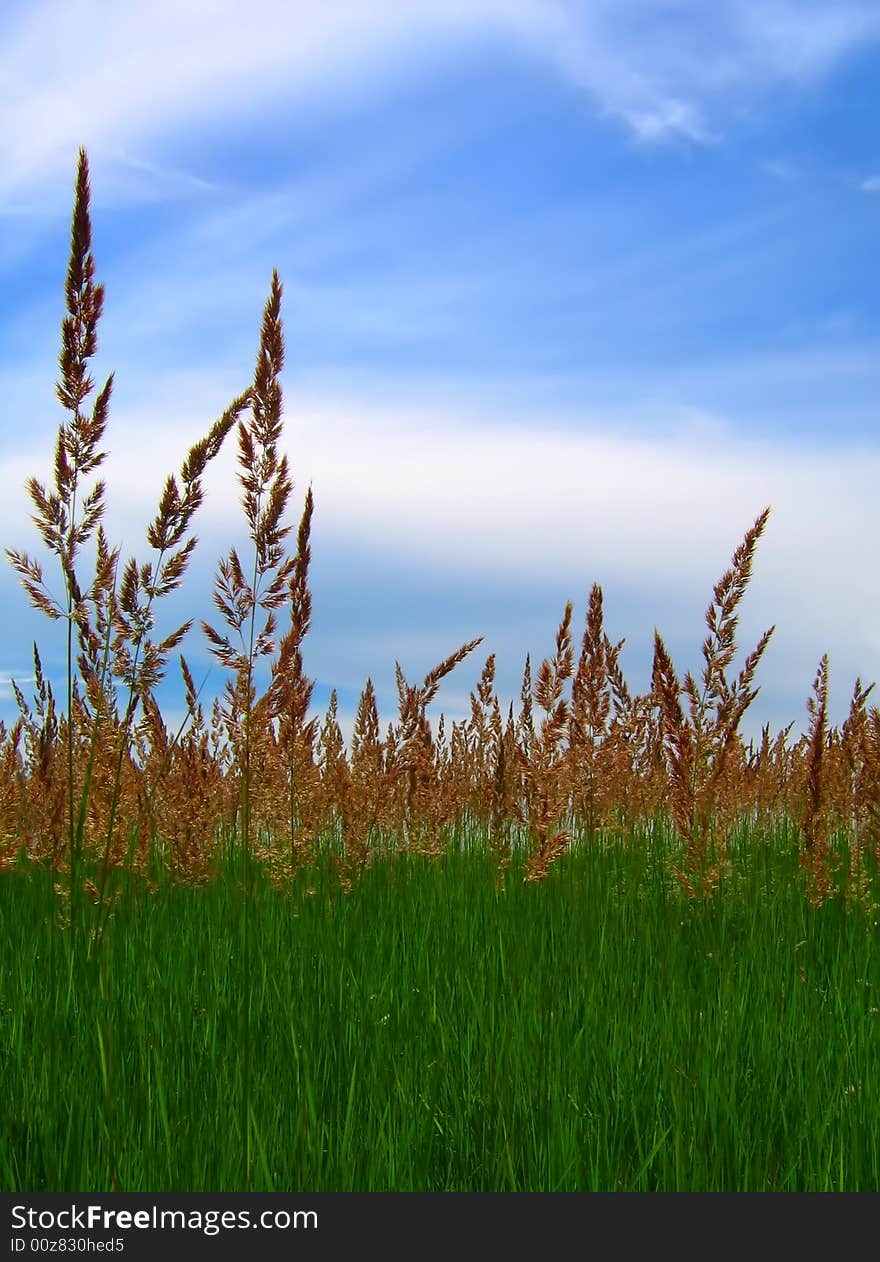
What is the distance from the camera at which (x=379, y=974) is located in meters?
4.09

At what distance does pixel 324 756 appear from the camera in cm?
634

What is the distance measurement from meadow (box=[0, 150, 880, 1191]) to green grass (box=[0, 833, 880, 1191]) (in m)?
0.02

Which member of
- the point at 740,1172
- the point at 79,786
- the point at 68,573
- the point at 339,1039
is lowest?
the point at 740,1172

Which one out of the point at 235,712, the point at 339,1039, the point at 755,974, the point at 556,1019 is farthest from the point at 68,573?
the point at 755,974

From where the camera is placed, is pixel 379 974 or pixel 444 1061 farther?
pixel 379 974

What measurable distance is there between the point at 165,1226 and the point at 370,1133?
1.99ft

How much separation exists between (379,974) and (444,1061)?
993 millimetres

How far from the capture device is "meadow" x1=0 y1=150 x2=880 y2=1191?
257 centimetres

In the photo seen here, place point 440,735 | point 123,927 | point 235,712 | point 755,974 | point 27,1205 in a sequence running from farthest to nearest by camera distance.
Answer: point 440,735 → point 123,927 → point 755,974 → point 235,712 → point 27,1205

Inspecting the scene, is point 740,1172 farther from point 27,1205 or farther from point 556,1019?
point 27,1205

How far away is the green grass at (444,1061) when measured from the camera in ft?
8.52

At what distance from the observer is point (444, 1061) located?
3133 mm

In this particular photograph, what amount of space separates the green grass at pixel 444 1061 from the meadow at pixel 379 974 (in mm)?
15

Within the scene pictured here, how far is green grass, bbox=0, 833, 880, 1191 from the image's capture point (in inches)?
102
